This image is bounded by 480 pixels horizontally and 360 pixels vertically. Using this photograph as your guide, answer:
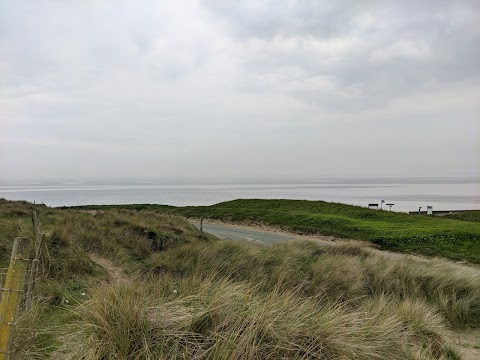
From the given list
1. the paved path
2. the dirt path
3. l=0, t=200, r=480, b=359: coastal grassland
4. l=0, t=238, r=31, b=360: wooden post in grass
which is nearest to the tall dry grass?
l=0, t=200, r=480, b=359: coastal grassland

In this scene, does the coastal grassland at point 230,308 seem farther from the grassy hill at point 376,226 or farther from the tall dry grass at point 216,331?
the grassy hill at point 376,226

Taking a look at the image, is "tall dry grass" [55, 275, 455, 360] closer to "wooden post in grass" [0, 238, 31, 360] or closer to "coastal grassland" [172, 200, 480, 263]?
"wooden post in grass" [0, 238, 31, 360]

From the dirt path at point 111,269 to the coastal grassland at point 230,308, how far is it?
0.19 meters

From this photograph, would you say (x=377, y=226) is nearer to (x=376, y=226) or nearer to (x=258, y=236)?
(x=376, y=226)

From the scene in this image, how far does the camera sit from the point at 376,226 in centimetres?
2436

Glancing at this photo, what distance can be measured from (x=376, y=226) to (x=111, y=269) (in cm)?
1827

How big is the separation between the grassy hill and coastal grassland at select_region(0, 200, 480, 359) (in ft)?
23.4

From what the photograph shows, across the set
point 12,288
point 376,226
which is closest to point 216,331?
point 12,288

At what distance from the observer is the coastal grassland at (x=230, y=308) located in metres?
3.82

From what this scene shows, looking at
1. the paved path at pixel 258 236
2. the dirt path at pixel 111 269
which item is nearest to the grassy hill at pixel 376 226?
the paved path at pixel 258 236

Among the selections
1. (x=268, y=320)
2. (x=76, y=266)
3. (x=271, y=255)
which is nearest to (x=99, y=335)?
(x=268, y=320)

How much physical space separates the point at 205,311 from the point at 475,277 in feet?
32.7

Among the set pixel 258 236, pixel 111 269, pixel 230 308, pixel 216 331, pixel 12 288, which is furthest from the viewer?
pixel 258 236

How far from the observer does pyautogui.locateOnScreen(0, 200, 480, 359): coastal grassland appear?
382cm
